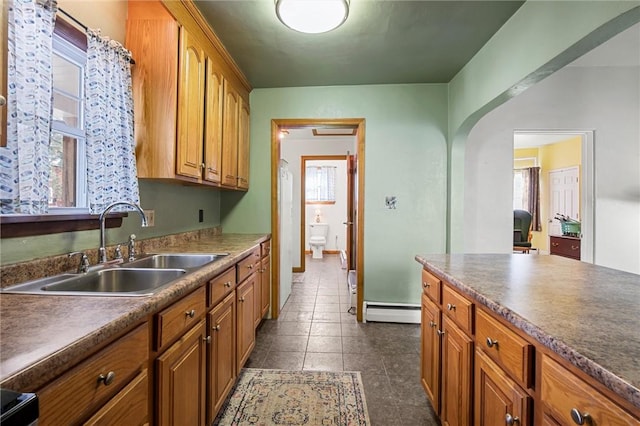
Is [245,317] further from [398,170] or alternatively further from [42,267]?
[398,170]

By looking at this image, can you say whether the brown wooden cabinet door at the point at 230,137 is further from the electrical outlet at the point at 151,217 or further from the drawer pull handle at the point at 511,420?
the drawer pull handle at the point at 511,420

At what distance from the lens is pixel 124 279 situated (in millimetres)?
1432

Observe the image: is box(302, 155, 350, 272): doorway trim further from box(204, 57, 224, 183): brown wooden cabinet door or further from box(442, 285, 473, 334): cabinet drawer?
box(442, 285, 473, 334): cabinet drawer

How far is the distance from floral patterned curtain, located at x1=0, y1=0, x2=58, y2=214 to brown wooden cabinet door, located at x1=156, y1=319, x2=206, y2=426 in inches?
29.6

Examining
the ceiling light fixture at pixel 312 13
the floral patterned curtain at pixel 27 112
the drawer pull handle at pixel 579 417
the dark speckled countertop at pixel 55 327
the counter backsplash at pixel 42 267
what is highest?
the ceiling light fixture at pixel 312 13

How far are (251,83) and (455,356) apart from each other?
2921 millimetres

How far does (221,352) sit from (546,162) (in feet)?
26.3

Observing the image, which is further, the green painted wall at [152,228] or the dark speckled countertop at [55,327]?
the green painted wall at [152,228]

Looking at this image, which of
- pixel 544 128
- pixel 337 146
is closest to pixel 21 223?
pixel 544 128

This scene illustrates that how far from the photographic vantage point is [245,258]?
2.04m

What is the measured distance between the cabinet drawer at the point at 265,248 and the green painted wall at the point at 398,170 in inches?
40.4

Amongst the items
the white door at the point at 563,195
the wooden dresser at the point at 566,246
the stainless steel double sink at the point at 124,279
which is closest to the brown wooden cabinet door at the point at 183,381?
the stainless steel double sink at the point at 124,279

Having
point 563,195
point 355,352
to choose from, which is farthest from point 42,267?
point 563,195

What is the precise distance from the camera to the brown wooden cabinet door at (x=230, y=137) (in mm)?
2418
